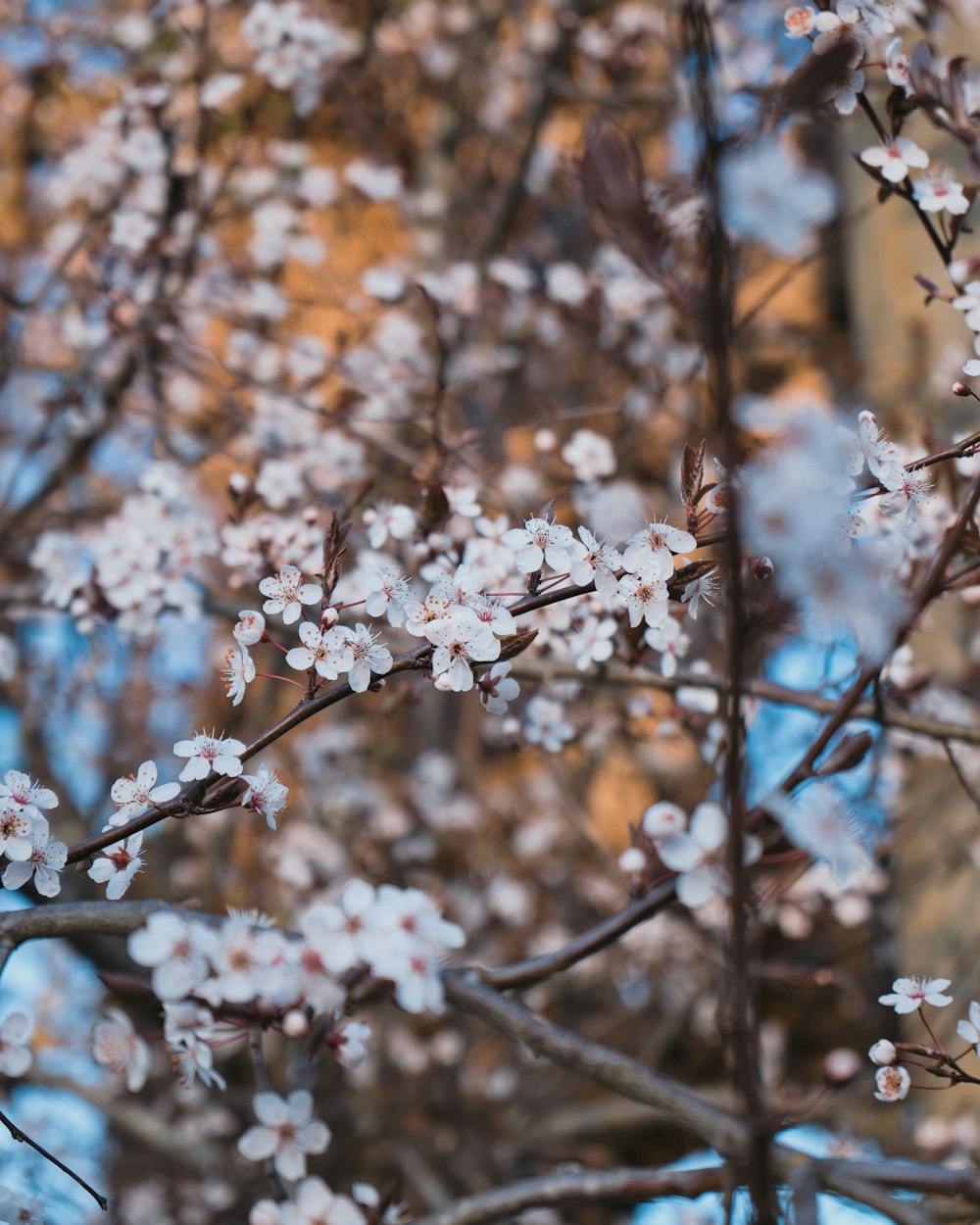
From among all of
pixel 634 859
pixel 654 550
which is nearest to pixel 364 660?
pixel 654 550

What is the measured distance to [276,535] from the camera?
6.34 feet

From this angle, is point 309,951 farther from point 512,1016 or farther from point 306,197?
Answer: point 306,197

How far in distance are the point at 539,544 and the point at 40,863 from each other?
68 centimetres

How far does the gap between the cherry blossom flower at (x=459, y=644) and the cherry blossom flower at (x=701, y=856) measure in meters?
0.29

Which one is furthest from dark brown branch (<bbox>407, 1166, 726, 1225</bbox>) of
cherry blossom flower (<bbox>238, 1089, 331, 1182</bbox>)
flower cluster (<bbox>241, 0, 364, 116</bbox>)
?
flower cluster (<bbox>241, 0, 364, 116</bbox>)

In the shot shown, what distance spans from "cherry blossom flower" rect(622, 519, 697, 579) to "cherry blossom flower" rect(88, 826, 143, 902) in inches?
25.9

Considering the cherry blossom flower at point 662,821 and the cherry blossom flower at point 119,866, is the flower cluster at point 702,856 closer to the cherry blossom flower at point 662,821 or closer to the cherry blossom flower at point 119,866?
the cherry blossom flower at point 662,821

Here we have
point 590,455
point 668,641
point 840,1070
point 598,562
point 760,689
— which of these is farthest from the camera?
point 590,455

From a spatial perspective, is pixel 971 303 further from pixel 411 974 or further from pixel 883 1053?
pixel 411 974

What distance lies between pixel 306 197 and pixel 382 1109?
3.13 m

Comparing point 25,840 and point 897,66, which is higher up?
point 897,66

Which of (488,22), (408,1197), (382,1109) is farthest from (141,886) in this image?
(488,22)

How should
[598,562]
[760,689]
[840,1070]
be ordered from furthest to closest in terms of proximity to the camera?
[760,689] → [840,1070] → [598,562]

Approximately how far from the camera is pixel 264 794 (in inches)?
48.3
